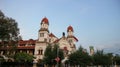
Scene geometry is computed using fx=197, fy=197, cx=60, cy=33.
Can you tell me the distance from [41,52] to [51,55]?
1255cm

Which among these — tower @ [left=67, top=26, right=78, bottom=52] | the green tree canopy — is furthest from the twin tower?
the green tree canopy

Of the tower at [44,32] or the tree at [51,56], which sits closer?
the tree at [51,56]

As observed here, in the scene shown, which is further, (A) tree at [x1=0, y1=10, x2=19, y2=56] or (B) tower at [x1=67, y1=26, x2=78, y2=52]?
(B) tower at [x1=67, y1=26, x2=78, y2=52]

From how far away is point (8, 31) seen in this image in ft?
124

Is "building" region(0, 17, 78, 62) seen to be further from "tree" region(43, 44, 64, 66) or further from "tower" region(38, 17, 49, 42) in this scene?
"tree" region(43, 44, 64, 66)

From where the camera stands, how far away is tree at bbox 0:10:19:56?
36844 millimetres

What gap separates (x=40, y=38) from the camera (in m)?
63.0

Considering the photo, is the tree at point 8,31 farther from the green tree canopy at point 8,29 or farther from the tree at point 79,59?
the tree at point 79,59

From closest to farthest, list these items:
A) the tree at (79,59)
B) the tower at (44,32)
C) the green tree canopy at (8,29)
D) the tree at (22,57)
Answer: the green tree canopy at (8,29) < the tree at (79,59) < the tree at (22,57) < the tower at (44,32)

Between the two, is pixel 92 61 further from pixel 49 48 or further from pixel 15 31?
pixel 15 31

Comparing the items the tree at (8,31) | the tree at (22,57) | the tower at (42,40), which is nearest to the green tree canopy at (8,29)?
the tree at (8,31)

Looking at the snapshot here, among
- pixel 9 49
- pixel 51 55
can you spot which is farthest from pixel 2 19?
pixel 51 55

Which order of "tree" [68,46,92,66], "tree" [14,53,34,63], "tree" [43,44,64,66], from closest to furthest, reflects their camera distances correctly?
"tree" [43,44,64,66] < "tree" [68,46,92,66] < "tree" [14,53,34,63]

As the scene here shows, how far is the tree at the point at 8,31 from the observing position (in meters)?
36.8
